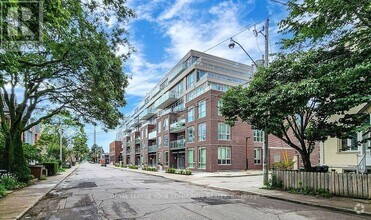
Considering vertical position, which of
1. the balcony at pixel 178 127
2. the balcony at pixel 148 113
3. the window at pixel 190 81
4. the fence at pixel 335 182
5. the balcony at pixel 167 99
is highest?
the window at pixel 190 81

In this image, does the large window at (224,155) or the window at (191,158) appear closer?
the large window at (224,155)

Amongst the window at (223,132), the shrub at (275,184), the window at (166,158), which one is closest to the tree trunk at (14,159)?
the shrub at (275,184)

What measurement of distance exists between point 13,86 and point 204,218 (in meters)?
15.7

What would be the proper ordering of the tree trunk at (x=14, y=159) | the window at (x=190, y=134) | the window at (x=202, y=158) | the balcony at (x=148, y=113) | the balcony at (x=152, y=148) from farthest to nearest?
the balcony at (x=148, y=113), the balcony at (x=152, y=148), the window at (x=190, y=134), the window at (x=202, y=158), the tree trunk at (x=14, y=159)

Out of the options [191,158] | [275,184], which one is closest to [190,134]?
[191,158]

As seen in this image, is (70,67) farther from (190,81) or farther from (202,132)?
(190,81)

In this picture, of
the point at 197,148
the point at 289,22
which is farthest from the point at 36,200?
the point at 197,148

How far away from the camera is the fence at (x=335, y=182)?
37.6 ft

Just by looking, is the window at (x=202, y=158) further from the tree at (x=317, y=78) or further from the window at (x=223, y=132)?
the tree at (x=317, y=78)

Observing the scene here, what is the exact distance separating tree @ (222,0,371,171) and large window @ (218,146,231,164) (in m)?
19.6

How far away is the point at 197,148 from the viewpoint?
1506 inches

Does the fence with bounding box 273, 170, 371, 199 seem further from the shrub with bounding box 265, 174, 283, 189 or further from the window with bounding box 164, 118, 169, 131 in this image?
the window with bounding box 164, 118, 169, 131

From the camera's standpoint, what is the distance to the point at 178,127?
44906mm

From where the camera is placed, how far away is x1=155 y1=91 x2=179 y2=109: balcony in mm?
51688
